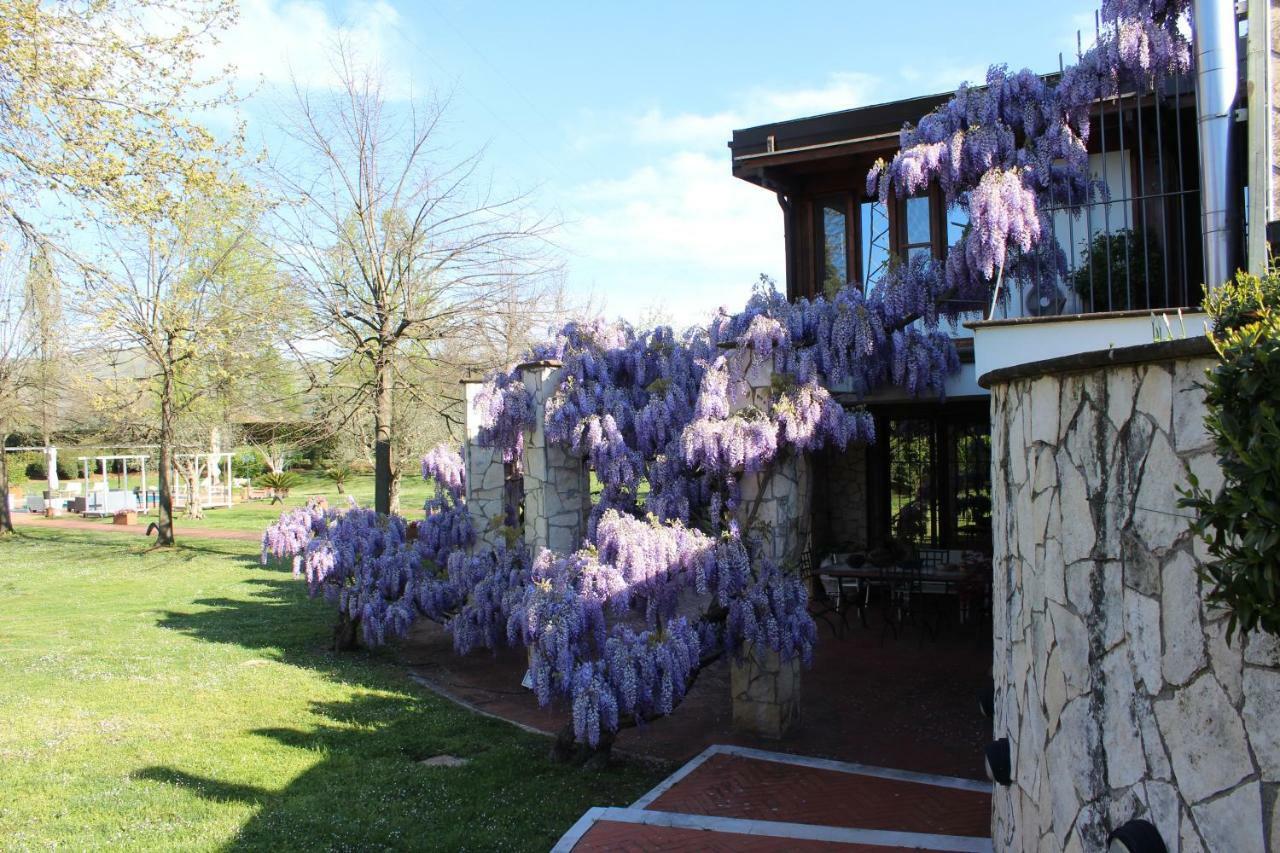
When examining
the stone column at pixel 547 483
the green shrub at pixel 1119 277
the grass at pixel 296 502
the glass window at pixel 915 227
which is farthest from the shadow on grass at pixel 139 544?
the green shrub at pixel 1119 277

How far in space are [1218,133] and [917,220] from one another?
16.5ft

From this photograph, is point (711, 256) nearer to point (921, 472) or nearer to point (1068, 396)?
point (921, 472)

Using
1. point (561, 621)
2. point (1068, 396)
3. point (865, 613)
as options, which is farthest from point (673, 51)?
point (1068, 396)

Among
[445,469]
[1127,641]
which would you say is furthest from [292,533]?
[1127,641]

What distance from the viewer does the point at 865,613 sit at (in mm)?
12195

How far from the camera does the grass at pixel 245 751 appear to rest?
596 cm

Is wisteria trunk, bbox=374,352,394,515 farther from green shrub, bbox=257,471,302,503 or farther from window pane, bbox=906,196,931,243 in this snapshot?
green shrub, bbox=257,471,302,503

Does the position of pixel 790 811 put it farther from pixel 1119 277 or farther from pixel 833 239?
pixel 833 239

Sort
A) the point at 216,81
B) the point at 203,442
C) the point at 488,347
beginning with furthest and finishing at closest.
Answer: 1. the point at 203,442
2. the point at 488,347
3. the point at 216,81

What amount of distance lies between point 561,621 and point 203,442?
82.3ft

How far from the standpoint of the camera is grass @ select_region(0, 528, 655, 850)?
19.5ft

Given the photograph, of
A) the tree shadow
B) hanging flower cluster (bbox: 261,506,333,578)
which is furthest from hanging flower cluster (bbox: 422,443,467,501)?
the tree shadow

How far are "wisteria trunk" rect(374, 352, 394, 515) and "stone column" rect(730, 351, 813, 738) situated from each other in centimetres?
917

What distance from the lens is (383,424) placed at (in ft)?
51.9
